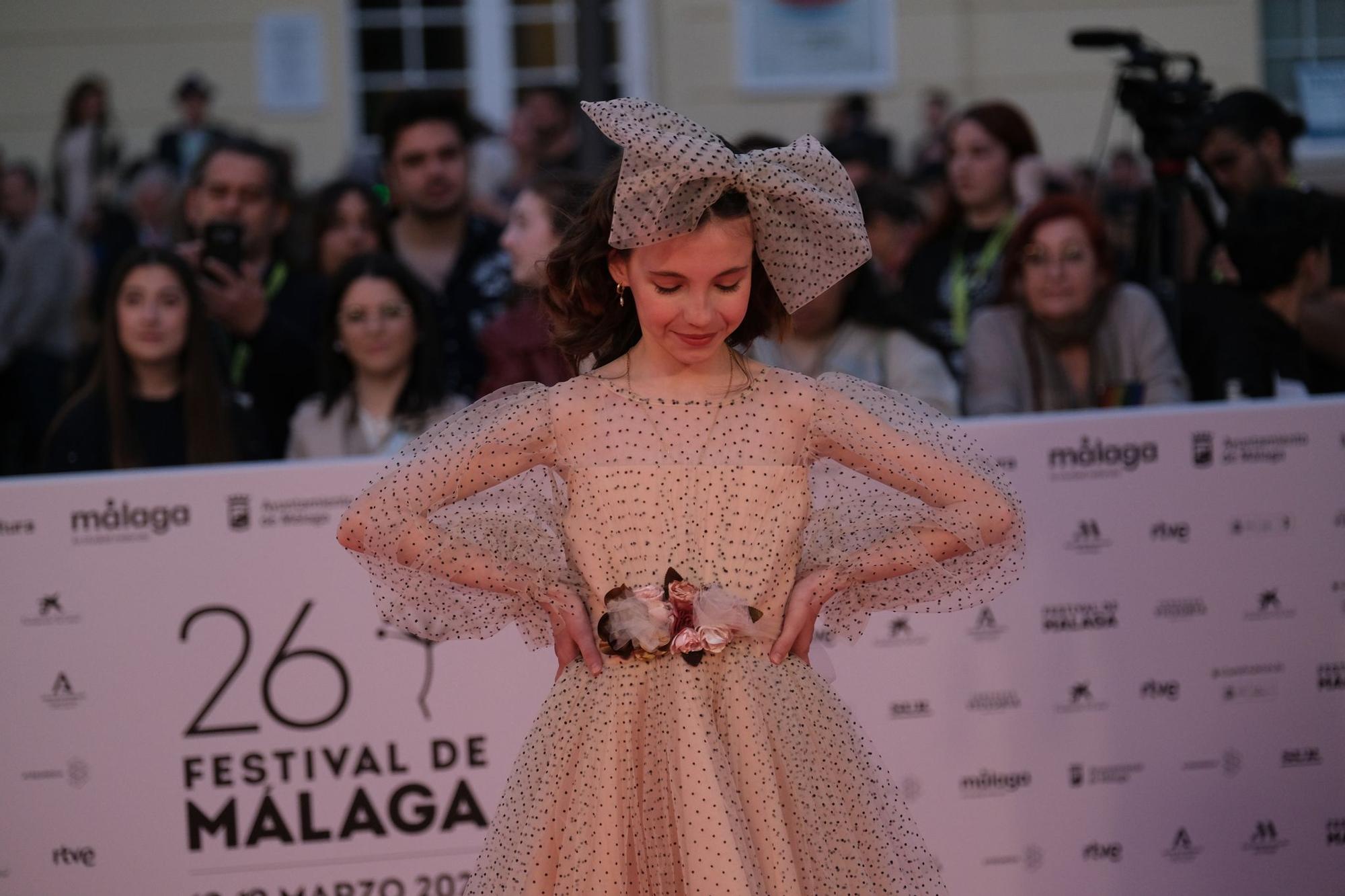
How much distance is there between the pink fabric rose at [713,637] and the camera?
3.06 metres

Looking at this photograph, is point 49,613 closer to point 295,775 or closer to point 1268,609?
point 295,775

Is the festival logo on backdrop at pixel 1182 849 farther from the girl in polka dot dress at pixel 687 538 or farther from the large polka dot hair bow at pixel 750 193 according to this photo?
the large polka dot hair bow at pixel 750 193

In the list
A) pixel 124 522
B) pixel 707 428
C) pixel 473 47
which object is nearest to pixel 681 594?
pixel 707 428

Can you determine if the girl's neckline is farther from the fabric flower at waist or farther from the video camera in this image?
the video camera

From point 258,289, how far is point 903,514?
132 inches

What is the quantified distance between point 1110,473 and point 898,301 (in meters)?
1.21

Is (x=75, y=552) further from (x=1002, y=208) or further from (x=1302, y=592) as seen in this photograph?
(x=1002, y=208)

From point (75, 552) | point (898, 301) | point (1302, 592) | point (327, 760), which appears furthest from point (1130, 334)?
point (75, 552)

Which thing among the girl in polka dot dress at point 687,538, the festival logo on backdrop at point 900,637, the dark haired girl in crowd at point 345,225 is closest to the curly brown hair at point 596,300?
the girl in polka dot dress at point 687,538

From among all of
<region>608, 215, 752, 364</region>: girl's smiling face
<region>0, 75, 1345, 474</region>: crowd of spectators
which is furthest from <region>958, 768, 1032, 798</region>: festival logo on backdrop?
<region>608, 215, 752, 364</region>: girl's smiling face

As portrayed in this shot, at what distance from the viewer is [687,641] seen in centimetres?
306

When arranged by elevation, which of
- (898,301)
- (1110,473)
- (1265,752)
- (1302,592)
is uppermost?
(898,301)

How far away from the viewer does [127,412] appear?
534 cm

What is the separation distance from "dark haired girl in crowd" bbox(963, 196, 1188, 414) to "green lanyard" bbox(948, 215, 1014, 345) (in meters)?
0.59
